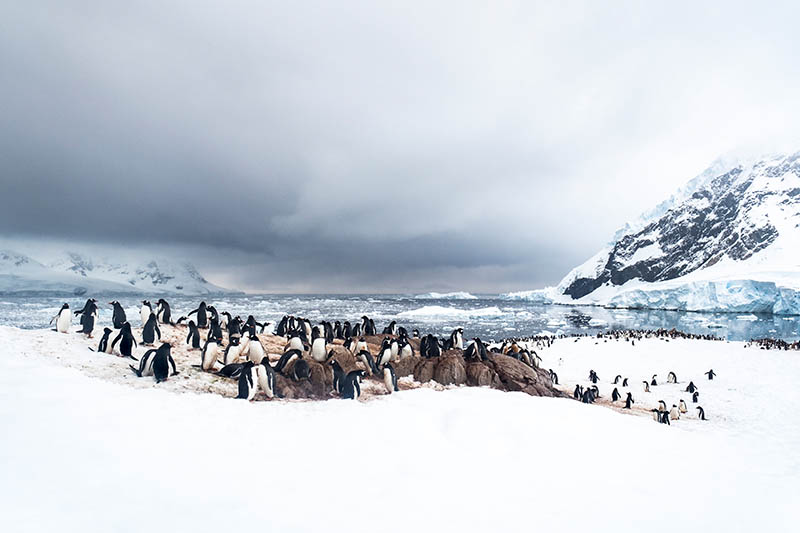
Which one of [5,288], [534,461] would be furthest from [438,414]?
[5,288]

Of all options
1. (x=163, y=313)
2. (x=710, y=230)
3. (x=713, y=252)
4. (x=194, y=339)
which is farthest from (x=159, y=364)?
(x=710, y=230)

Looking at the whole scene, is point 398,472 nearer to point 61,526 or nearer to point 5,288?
point 61,526

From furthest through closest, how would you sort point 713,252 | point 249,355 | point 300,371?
1. point 713,252
2. point 249,355
3. point 300,371

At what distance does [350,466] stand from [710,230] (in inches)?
7260

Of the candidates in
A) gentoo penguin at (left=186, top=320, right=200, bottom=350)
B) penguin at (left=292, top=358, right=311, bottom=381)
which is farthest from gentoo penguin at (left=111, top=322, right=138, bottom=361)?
penguin at (left=292, top=358, right=311, bottom=381)

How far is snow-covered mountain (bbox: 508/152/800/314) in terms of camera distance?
84062 millimetres

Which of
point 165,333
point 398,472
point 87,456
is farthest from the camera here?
point 165,333

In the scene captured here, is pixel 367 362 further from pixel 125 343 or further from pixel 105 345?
pixel 105 345

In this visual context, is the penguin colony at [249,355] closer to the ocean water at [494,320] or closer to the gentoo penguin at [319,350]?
the gentoo penguin at [319,350]

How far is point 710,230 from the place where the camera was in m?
144

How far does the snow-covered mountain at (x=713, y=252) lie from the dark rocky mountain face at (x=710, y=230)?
0.34 m

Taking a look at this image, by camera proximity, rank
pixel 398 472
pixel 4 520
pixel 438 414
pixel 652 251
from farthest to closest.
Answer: pixel 652 251 < pixel 438 414 < pixel 398 472 < pixel 4 520

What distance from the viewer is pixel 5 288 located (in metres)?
158

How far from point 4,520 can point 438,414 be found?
6.32m
